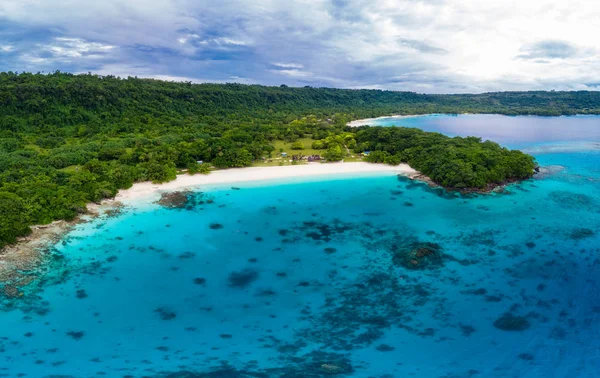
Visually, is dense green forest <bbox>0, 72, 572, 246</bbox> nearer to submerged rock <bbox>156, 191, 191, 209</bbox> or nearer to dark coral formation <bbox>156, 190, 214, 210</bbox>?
submerged rock <bbox>156, 191, 191, 209</bbox>

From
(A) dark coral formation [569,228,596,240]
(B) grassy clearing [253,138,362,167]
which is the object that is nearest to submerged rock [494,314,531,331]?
(A) dark coral formation [569,228,596,240]

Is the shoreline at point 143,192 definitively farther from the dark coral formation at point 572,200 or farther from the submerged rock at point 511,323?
the submerged rock at point 511,323

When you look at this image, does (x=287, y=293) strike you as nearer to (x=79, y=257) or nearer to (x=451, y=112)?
(x=79, y=257)

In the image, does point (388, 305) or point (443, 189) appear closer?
point (388, 305)

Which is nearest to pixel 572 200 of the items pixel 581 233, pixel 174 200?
pixel 581 233

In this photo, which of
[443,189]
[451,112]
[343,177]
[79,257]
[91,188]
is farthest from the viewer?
[451,112]

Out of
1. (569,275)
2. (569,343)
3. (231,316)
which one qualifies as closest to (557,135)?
(569,275)
